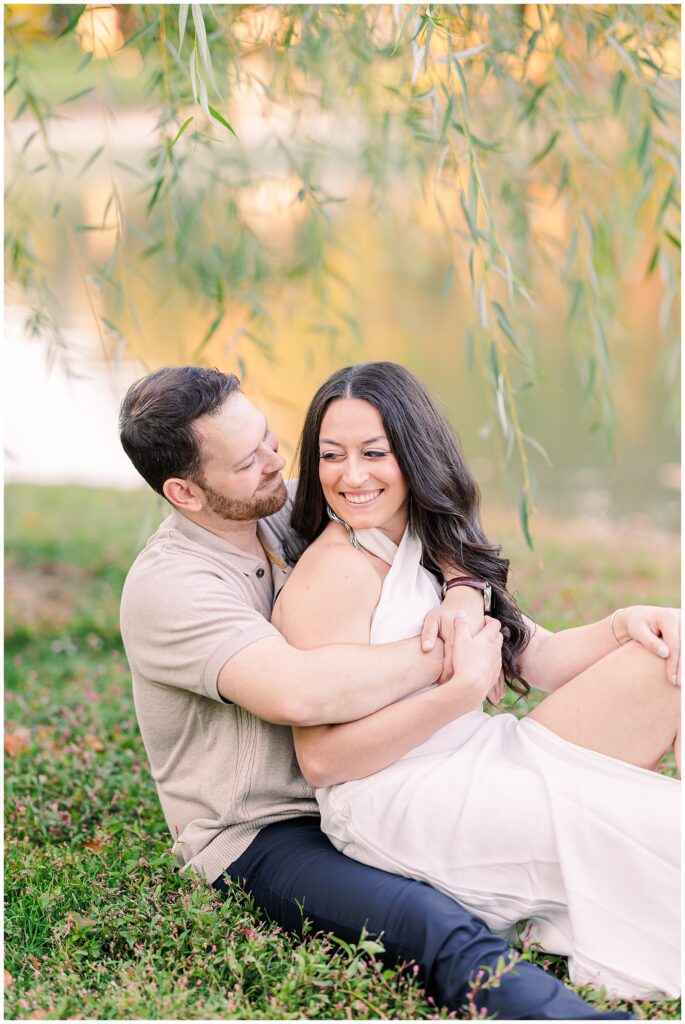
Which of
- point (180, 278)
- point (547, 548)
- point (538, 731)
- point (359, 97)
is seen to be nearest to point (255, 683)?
point (538, 731)

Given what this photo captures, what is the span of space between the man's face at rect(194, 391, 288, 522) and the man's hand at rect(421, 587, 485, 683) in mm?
468

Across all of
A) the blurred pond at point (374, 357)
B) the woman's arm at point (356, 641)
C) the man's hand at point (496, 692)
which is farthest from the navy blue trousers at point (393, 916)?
the blurred pond at point (374, 357)

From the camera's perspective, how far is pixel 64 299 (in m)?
11.5

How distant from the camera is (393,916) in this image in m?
2.29

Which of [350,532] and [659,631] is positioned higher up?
[350,532]

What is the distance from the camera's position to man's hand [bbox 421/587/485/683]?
2.48 m

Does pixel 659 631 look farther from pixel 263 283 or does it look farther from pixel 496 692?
pixel 263 283

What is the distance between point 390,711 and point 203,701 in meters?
0.48

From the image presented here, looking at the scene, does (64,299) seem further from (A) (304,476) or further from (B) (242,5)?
(A) (304,476)

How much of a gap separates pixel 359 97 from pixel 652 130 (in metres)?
1.47

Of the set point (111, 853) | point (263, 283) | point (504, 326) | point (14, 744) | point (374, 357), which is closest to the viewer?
point (504, 326)

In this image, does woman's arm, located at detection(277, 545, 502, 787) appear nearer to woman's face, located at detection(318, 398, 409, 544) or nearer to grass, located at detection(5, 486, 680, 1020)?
woman's face, located at detection(318, 398, 409, 544)

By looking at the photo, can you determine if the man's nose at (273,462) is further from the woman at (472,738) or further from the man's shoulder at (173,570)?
the man's shoulder at (173,570)

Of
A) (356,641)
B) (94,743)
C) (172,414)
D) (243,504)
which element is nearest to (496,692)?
(356,641)
